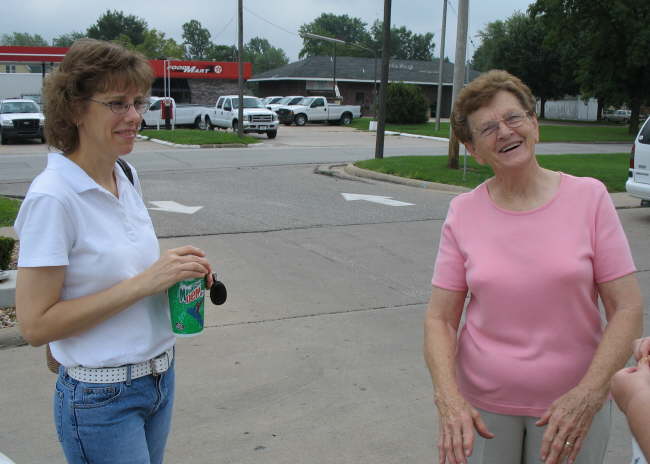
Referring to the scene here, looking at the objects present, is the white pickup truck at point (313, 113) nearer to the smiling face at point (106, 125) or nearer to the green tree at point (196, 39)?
the smiling face at point (106, 125)

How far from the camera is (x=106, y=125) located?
216 centimetres

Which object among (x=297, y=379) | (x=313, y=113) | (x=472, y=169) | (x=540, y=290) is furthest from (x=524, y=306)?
(x=313, y=113)

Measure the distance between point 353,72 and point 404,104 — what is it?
22.6 metres

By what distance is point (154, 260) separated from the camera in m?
2.28

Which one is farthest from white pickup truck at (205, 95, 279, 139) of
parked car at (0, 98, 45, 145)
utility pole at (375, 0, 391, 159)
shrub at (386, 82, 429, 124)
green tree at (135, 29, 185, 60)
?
green tree at (135, 29, 185, 60)

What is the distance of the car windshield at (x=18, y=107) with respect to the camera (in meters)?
27.1

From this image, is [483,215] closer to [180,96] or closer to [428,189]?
[428,189]

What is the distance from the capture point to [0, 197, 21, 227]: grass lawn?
9906mm

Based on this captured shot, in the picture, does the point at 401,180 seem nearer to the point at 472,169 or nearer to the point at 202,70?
the point at 472,169

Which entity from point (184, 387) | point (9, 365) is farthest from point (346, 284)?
point (9, 365)

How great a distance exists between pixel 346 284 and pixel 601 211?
16.5 feet

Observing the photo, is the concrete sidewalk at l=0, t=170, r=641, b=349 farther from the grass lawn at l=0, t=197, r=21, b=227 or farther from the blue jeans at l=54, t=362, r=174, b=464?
the blue jeans at l=54, t=362, r=174, b=464

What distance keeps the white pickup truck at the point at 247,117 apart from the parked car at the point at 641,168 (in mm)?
21651

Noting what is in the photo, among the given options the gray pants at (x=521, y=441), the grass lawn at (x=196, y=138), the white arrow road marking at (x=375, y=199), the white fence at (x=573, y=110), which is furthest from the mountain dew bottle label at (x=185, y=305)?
the white fence at (x=573, y=110)
